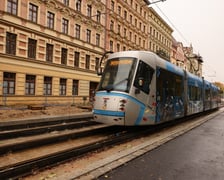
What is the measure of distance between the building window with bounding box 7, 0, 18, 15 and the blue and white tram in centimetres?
1399

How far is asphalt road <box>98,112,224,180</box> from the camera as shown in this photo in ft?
15.3

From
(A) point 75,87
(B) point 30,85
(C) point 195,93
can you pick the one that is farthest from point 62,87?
(C) point 195,93

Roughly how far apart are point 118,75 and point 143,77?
0.99m

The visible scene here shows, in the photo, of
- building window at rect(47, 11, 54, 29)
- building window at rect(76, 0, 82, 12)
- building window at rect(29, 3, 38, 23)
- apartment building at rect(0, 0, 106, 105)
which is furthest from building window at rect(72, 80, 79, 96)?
building window at rect(76, 0, 82, 12)

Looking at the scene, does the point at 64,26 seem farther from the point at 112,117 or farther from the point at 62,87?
the point at 112,117

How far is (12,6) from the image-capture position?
19.1m

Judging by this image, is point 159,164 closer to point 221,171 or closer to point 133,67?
point 221,171

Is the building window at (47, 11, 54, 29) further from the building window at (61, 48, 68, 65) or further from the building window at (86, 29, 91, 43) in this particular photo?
the building window at (86, 29, 91, 43)

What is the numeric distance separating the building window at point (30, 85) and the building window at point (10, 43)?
2650mm

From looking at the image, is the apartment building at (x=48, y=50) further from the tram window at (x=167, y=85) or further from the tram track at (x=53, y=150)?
the tram window at (x=167, y=85)

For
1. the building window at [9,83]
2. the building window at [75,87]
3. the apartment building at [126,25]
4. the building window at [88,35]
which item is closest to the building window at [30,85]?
the building window at [9,83]

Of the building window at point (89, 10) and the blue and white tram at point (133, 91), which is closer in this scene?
the blue and white tram at point (133, 91)

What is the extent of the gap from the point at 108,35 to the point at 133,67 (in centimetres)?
2484

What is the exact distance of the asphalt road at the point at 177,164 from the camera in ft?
15.3
